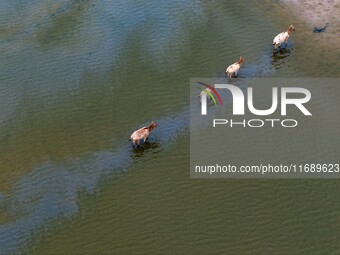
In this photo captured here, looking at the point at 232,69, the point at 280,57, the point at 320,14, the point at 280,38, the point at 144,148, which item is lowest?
the point at 144,148

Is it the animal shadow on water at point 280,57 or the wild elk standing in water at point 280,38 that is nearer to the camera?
the animal shadow on water at point 280,57

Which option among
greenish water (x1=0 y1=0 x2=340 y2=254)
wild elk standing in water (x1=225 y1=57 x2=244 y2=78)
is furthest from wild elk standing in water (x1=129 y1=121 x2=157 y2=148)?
wild elk standing in water (x1=225 y1=57 x2=244 y2=78)

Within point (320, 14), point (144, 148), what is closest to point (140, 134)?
point (144, 148)

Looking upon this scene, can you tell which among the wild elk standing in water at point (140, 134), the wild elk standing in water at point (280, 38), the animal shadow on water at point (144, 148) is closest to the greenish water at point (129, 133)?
the animal shadow on water at point (144, 148)

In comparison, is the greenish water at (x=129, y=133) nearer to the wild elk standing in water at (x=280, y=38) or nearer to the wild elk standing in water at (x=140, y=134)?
the wild elk standing in water at (x=140, y=134)

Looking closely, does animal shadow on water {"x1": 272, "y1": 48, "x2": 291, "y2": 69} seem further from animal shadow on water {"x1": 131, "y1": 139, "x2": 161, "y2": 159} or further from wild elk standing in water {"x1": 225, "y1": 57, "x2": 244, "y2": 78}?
animal shadow on water {"x1": 131, "y1": 139, "x2": 161, "y2": 159}

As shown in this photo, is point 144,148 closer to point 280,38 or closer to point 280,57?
point 280,57

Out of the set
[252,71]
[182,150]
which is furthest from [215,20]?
[182,150]

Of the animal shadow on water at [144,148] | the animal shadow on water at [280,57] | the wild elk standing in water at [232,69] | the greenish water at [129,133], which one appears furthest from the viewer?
the animal shadow on water at [280,57]
